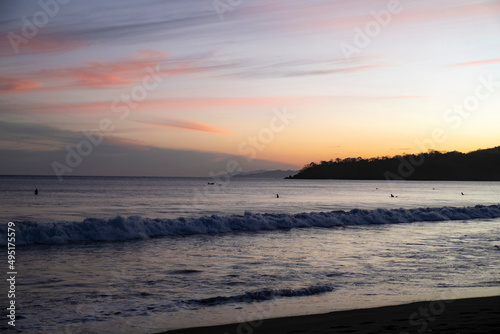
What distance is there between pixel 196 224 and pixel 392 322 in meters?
20.3

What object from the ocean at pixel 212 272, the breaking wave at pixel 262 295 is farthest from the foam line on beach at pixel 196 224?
the breaking wave at pixel 262 295

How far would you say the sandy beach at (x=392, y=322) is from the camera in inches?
329

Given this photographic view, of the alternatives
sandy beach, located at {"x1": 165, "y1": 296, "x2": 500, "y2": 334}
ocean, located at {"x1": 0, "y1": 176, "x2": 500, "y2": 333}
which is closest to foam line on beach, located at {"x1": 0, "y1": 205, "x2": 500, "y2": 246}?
ocean, located at {"x1": 0, "y1": 176, "x2": 500, "y2": 333}

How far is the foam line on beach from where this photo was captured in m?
21.8

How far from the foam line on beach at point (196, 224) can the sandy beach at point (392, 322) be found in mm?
15886

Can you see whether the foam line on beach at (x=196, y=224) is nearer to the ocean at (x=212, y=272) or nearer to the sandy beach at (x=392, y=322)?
the ocean at (x=212, y=272)

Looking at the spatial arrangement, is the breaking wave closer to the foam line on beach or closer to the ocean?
the ocean

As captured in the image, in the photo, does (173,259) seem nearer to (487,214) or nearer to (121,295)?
(121,295)

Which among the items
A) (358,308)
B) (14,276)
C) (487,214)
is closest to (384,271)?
(358,308)

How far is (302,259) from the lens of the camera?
56.4 feet

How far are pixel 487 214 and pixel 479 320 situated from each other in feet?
129

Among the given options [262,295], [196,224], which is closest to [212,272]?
[262,295]

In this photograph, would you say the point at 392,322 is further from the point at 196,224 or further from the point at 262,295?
the point at 196,224

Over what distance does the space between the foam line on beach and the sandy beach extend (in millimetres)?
15886
